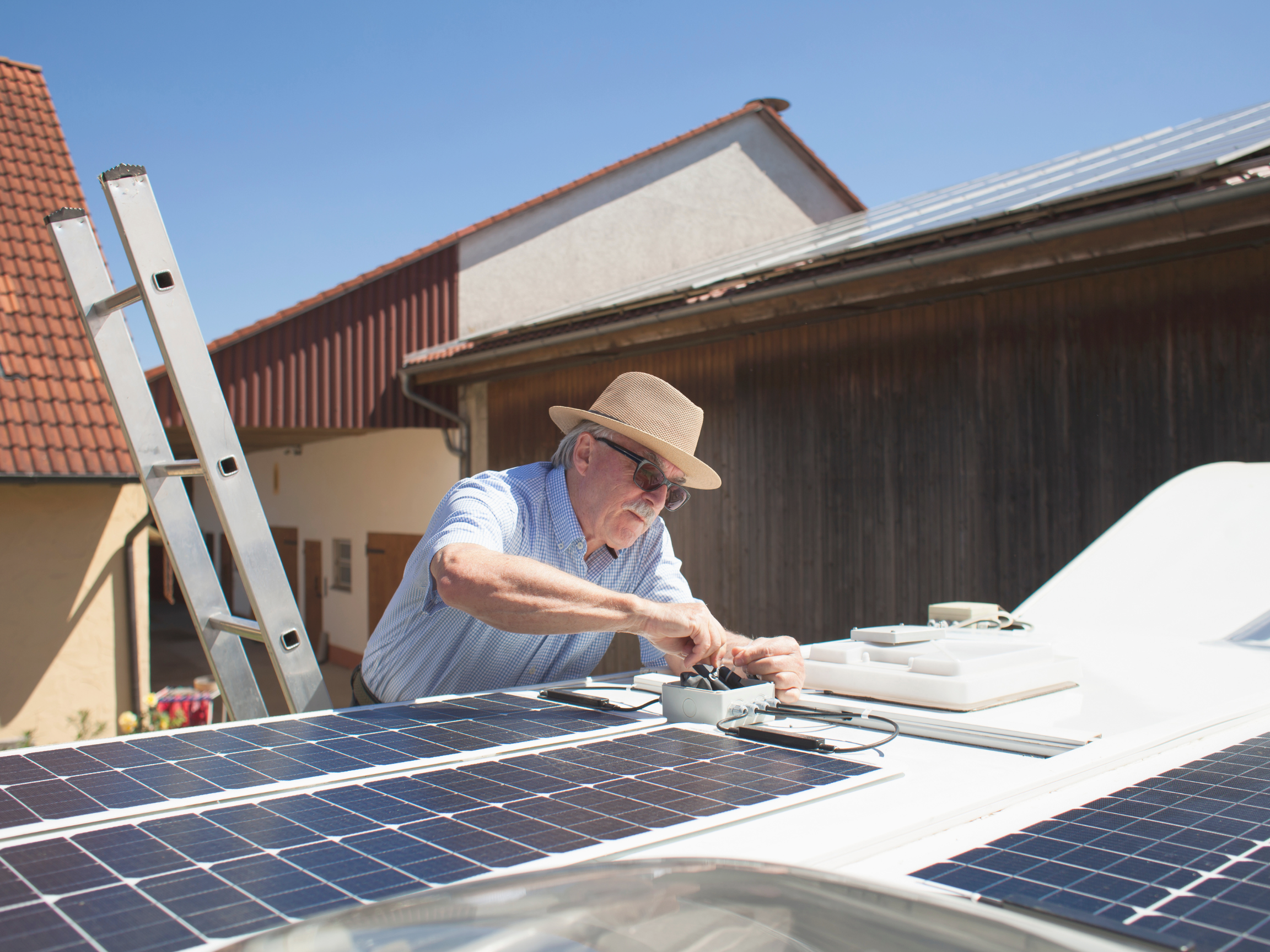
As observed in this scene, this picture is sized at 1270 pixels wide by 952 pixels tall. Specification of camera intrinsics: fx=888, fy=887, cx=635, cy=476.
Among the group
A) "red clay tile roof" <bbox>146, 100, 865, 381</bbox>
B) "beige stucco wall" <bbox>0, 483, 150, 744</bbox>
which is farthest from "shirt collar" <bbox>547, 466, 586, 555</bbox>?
"red clay tile roof" <bbox>146, 100, 865, 381</bbox>

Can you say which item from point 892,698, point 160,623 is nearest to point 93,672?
point 892,698

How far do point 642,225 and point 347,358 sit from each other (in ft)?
16.8

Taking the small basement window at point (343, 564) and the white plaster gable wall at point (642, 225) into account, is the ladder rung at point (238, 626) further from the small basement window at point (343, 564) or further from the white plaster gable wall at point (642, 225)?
the small basement window at point (343, 564)

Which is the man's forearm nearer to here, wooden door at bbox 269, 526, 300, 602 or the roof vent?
the roof vent

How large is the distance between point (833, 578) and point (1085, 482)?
2.16 meters

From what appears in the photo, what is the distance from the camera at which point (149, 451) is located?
309 centimetres

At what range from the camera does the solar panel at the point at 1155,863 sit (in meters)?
0.89

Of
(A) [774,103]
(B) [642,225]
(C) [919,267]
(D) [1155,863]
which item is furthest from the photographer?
(A) [774,103]

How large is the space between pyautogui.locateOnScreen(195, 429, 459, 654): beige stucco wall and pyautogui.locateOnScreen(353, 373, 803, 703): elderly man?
30.2ft

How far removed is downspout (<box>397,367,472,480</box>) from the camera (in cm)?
1162

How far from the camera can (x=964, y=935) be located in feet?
2.56

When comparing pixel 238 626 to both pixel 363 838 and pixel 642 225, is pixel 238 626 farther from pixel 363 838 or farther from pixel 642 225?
pixel 642 225

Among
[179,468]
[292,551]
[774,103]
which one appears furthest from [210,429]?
[292,551]

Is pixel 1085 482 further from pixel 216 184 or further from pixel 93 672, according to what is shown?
pixel 216 184
